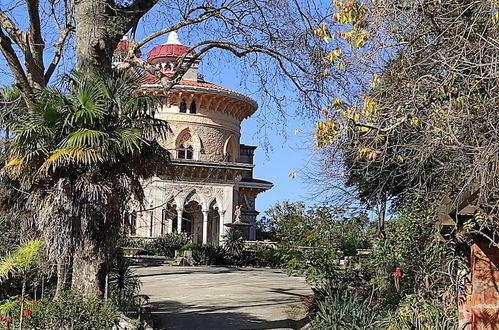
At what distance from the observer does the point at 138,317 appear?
1265 cm

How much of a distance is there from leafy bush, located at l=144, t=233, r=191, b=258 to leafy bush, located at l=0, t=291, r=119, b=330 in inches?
1085

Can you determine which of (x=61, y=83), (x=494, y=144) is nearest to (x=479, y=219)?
(x=494, y=144)

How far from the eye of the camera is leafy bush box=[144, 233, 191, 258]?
3781cm

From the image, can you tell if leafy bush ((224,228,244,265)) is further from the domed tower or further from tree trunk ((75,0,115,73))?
tree trunk ((75,0,115,73))

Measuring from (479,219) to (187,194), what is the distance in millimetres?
35563

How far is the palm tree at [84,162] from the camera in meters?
10.6

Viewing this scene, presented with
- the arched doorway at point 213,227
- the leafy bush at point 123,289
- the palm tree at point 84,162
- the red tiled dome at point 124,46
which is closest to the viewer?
the palm tree at point 84,162

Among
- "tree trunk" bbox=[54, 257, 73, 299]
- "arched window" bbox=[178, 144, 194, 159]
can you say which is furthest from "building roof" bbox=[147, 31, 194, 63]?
"tree trunk" bbox=[54, 257, 73, 299]

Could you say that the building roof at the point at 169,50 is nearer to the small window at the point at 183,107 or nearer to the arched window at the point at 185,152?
the small window at the point at 183,107

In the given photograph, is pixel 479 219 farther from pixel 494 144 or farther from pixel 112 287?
pixel 112 287

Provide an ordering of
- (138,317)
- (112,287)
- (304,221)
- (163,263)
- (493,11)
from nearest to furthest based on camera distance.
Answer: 1. (493,11)
2. (138,317)
3. (112,287)
4. (304,221)
5. (163,263)

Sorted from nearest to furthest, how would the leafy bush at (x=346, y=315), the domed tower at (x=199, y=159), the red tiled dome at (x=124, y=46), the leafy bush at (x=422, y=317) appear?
the leafy bush at (x=422, y=317)
the leafy bush at (x=346, y=315)
the red tiled dome at (x=124, y=46)
the domed tower at (x=199, y=159)

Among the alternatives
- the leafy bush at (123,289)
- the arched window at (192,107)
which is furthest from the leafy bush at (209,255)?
the leafy bush at (123,289)

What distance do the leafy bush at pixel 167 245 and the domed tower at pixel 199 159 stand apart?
8.98 feet
